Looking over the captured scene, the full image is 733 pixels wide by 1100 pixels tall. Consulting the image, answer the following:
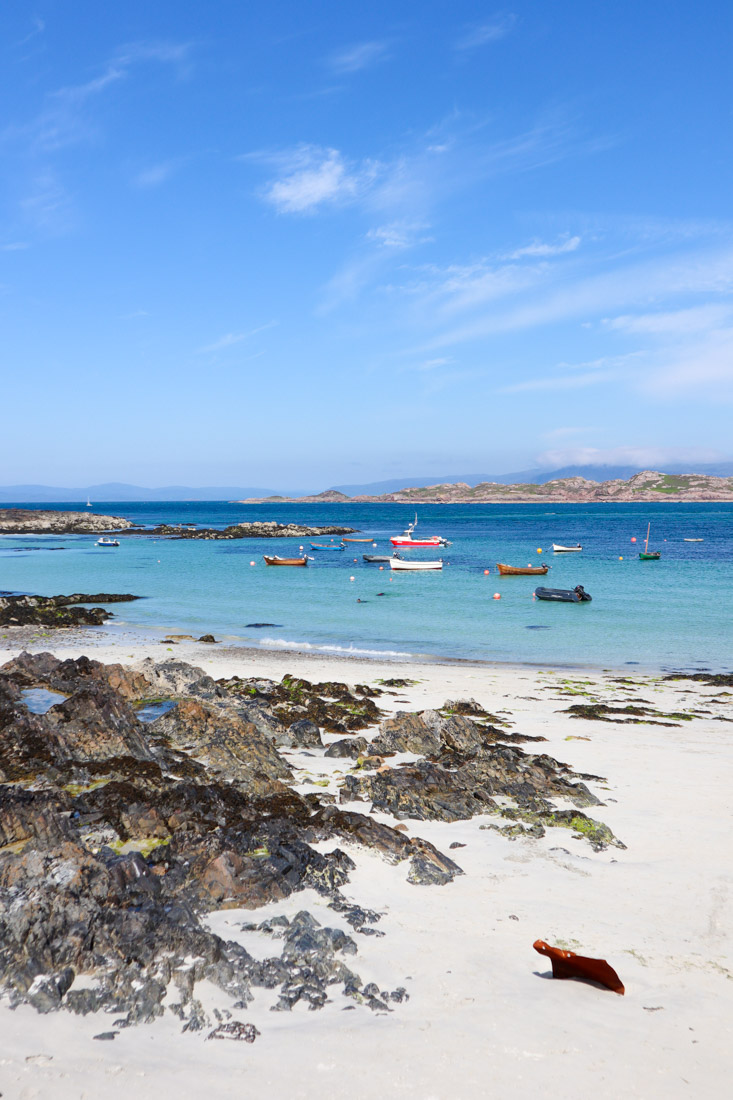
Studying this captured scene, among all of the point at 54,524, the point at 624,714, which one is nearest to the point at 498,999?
the point at 624,714

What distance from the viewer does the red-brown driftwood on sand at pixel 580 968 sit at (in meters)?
6.73

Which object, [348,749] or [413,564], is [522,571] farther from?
[348,749]

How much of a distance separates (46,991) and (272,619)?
32.3 metres

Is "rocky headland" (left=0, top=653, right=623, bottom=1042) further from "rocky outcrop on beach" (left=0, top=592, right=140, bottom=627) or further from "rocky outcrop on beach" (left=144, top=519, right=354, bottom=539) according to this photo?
"rocky outcrop on beach" (left=144, top=519, right=354, bottom=539)

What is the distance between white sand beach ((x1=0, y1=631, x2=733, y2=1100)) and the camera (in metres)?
5.29

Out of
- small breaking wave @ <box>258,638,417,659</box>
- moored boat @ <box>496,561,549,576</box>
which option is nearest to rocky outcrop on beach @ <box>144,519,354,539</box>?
moored boat @ <box>496,561,549,576</box>

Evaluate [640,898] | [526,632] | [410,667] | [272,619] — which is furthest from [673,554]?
[640,898]

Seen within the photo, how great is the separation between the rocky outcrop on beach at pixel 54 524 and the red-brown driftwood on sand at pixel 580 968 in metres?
123

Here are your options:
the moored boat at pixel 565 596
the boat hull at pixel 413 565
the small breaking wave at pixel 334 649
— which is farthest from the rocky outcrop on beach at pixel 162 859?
the boat hull at pixel 413 565

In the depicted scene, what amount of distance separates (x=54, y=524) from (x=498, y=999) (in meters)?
132

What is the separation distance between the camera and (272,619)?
3819cm

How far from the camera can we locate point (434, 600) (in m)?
→ 45.5

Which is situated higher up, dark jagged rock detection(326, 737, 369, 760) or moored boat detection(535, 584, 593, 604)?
dark jagged rock detection(326, 737, 369, 760)

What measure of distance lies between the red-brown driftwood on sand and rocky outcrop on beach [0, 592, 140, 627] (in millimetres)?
32869
